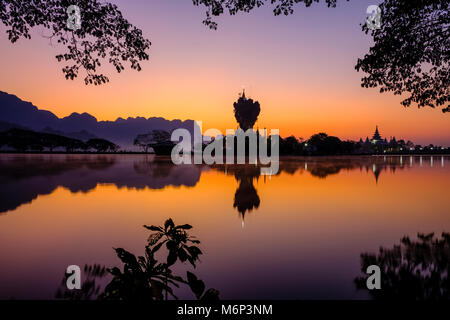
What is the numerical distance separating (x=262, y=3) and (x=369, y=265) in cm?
809

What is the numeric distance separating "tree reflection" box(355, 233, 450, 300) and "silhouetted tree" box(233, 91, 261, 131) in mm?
182003

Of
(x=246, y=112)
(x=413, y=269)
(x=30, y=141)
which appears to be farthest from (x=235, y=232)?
(x=30, y=141)

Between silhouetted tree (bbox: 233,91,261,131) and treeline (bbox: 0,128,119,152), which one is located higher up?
silhouetted tree (bbox: 233,91,261,131)

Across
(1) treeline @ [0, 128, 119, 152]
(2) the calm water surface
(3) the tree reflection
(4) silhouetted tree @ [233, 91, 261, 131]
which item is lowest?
(2) the calm water surface

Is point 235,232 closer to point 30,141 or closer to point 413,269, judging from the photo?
point 413,269

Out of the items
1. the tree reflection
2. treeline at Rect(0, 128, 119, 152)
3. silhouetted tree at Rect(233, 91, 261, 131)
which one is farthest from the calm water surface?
treeline at Rect(0, 128, 119, 152)

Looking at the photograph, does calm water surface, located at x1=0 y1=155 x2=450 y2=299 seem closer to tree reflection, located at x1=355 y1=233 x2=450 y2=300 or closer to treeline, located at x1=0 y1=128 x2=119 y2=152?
tree reflection, located at x1=355 y1=233 x2=450 y2=300

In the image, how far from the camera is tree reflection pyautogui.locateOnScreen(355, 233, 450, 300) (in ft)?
14.2

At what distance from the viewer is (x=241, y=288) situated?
4816 mm

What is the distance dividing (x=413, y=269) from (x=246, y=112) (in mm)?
188121

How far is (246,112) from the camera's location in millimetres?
189125

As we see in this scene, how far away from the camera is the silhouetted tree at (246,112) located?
188375mm
